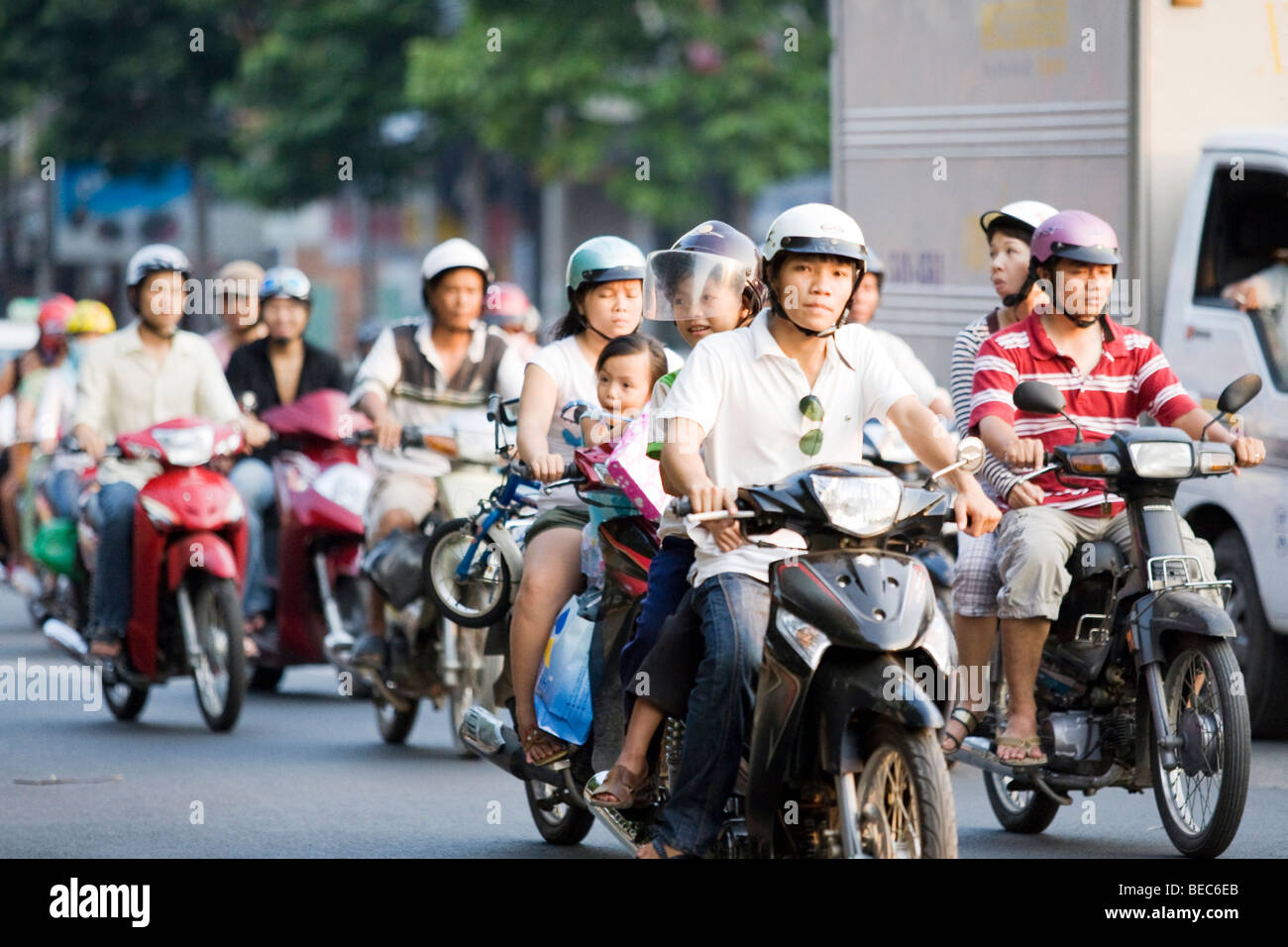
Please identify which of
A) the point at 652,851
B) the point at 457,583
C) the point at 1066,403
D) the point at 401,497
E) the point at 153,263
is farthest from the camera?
the point at 153,263

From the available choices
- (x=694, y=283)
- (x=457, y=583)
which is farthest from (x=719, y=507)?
(x=457, y=583)

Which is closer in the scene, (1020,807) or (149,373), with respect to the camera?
(1020,807)

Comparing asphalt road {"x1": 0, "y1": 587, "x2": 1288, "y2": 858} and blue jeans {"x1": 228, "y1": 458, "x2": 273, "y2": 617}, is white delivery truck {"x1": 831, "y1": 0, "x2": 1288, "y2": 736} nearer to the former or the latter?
Answer: asphalt road {"x1": 0, "y1": 587, "x2": 1288, "y2": 858}

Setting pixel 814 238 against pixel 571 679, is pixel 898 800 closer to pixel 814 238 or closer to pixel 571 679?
pixel 814 238

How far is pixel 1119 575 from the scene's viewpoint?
739 cm

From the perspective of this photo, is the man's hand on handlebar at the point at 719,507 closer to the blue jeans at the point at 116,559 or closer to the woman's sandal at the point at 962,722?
the woman's sandal at the point at 962,722

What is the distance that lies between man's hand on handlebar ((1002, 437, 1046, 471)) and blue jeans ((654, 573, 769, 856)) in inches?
54.0

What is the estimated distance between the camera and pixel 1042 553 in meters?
7.40

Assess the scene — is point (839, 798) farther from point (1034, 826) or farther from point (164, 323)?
point (164, 323)

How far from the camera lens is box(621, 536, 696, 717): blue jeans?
6.29m

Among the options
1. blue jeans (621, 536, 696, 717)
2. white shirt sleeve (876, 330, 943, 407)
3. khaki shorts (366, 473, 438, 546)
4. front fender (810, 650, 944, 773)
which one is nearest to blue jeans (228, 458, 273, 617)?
khaki shorts (366, 473, 438, 546)

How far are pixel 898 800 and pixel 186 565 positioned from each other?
5.81 m

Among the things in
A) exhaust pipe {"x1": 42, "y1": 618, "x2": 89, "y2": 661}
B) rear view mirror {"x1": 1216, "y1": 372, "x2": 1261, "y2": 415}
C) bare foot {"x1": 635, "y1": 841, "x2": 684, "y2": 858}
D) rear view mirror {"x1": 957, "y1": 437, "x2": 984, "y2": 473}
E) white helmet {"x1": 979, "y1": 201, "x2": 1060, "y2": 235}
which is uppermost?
white helmet {"x1": 979, "y1": 201, "x2": 1060, "y2": 235}
